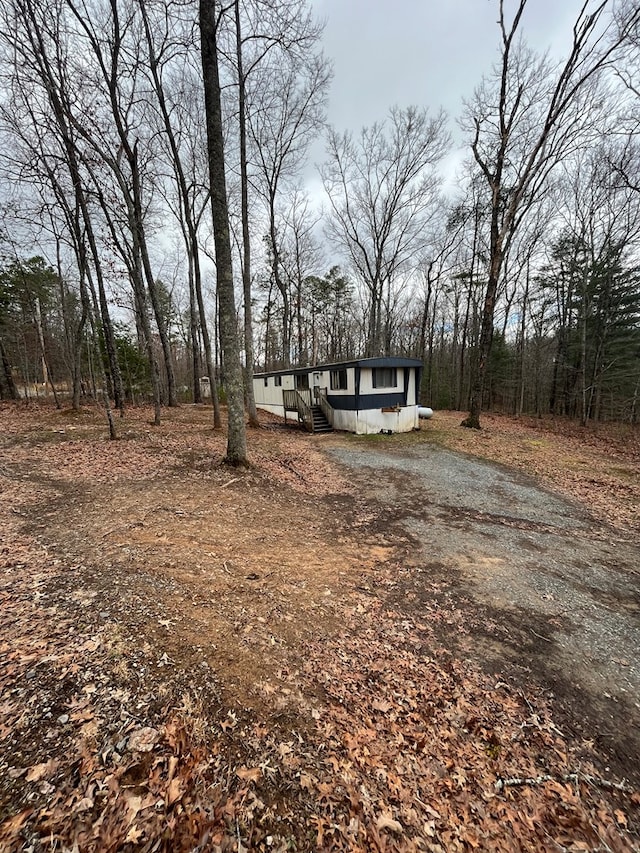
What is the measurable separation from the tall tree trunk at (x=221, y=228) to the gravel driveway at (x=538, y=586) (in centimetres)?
291

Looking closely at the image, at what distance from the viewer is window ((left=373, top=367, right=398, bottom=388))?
43.3 ft

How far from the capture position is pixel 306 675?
2.31 m

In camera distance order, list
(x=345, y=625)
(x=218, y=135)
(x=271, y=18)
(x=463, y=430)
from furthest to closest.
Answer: (x=463, y=430) < (x=271, y=18) < (x=218, y=135) < (x=345, y=625)

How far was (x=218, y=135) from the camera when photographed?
19.1 feet

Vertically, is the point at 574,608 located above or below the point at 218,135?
below

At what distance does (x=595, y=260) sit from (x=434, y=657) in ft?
69.9

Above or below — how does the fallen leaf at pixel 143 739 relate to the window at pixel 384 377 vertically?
below

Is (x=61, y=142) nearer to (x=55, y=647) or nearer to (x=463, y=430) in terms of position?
(x=55, y=647)

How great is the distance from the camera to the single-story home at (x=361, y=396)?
42.4 feet

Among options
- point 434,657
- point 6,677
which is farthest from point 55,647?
point 434,657

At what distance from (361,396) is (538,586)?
31.8 feet

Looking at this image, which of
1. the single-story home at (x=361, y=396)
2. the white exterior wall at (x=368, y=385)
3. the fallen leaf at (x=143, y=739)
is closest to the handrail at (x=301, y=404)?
the single-story home at (x=361, y=396)

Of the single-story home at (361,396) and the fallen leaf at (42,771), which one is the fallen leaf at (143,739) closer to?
the fallen leaf at (42,771)

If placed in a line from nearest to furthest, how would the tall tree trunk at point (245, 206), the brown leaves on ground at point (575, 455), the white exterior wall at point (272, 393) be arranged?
the brown leaves on ground at point (575, 455)
the tall tree trunk at point (245, 206)
the white exterior wall at point (272, 393)
